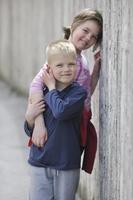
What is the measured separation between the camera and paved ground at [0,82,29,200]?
5297mm

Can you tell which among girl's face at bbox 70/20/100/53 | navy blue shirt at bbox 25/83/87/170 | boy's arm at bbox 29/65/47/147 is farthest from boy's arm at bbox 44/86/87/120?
girl's face at bbox 70/20/100/53

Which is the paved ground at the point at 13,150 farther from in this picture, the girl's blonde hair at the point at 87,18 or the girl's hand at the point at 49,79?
the girl's blonde hair at the point at 87,18

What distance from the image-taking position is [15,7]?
9969 mm

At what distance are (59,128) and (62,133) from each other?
3cm

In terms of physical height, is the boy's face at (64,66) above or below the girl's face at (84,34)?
below

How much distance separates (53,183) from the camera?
3.63 m

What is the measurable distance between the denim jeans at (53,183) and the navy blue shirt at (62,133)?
5 centimetres

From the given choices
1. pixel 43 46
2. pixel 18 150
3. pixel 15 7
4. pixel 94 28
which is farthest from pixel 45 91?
pixel 15 7

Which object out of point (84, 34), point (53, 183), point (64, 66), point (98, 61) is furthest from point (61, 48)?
point (53, 183)

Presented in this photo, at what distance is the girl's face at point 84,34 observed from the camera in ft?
11.7

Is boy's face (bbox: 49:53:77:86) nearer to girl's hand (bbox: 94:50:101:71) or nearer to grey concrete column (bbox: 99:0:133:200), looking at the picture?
grey concrete column (bbox: 99:0:133:200)

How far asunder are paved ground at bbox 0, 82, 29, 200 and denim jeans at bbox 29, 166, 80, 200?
142 cm

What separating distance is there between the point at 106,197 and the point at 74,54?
0.90 m

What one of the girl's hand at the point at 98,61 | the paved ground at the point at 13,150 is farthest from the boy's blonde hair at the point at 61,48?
the paved ground at the point at 13,150
